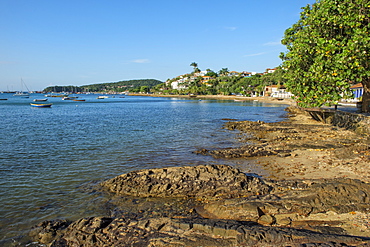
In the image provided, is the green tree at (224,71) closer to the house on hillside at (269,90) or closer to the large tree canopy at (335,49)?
the house on hillside at (269,90)

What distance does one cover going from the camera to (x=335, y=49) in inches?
733

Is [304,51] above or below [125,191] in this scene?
above

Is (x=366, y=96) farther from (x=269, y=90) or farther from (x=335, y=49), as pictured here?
(x=269, y=90)

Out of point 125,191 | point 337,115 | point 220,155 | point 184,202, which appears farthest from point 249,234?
point 337,115

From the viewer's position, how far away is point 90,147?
830 inches

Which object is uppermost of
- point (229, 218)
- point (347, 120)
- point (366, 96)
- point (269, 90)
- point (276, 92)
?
point (366, 96)

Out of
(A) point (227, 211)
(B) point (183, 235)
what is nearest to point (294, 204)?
(A) point (227, 211)

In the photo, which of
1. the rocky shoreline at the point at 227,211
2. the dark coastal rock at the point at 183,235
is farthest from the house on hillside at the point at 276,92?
the dark coastal rock at the point at 183,235

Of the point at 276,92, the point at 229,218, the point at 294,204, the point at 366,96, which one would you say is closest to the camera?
the point at 229,218

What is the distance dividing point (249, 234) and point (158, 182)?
5.14 metres

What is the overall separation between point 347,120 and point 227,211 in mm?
22207

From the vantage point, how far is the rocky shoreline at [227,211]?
6.69 metres

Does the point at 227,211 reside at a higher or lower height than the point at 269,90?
lower

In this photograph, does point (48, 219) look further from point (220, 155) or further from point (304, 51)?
point (304, 51)
